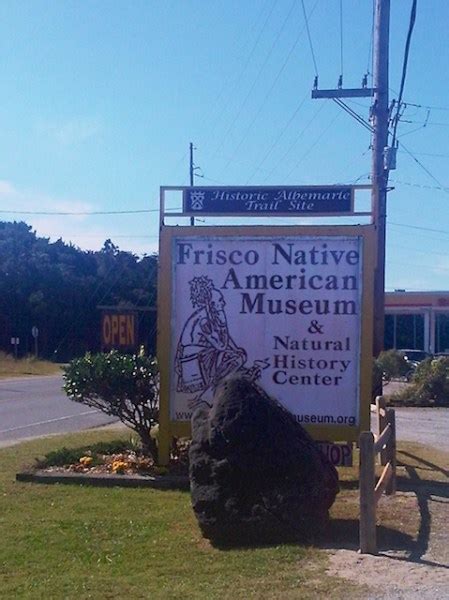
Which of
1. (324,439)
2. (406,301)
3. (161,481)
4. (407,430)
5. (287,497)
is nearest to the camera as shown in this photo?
(287,497)

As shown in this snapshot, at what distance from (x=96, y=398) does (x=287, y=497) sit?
201 inches

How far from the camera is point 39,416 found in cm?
2508

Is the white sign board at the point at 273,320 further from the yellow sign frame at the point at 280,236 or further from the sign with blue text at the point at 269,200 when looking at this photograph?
the sign with blue text at the point at 269,200

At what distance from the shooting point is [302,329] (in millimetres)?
13273

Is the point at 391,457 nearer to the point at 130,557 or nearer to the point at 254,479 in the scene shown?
the point at 254,479

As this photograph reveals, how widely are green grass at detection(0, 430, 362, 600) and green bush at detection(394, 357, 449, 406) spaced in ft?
70.4

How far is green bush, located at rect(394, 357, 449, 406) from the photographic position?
32.0m

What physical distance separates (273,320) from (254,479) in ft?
14.2

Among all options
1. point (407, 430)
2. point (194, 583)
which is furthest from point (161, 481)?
point (407, 430)

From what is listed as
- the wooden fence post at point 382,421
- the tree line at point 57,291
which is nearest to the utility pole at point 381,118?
the wooden fence post at point 382,421

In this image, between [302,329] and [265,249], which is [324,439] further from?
[265,249]

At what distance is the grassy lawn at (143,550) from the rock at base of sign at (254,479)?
0.23 meters

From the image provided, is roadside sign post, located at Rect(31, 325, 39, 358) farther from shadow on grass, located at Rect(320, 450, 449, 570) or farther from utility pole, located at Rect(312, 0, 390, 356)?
shadow on grass, located at Rect(320, 450, 449, 570)

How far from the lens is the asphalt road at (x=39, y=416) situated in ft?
68.4
